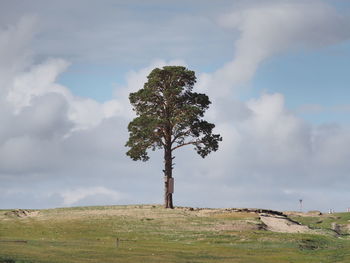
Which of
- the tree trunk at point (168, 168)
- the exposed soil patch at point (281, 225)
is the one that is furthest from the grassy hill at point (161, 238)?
the tree trunk at point (168, 168)

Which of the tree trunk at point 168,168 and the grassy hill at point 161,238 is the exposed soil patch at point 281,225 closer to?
the grassy hill at point 161,238

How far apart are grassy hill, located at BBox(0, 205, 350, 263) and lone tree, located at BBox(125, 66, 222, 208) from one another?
9.21m

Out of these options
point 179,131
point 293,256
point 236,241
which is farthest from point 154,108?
point 293,256

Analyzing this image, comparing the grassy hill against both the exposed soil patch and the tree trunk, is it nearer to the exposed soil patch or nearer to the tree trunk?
the exposed soil patch

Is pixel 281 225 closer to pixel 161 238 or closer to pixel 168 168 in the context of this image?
pixel 168 168

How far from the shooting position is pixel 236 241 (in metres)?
65.8

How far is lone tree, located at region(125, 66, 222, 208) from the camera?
92.1 metres

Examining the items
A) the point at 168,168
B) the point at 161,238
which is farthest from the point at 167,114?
the point at 161,238

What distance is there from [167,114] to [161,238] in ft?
99.0

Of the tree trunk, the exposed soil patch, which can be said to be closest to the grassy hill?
the exposed soil patch

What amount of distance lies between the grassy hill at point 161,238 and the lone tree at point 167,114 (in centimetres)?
921

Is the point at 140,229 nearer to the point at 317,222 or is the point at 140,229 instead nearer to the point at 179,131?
the point at 179,131

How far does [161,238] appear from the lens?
6725cm

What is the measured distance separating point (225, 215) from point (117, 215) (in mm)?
15105
